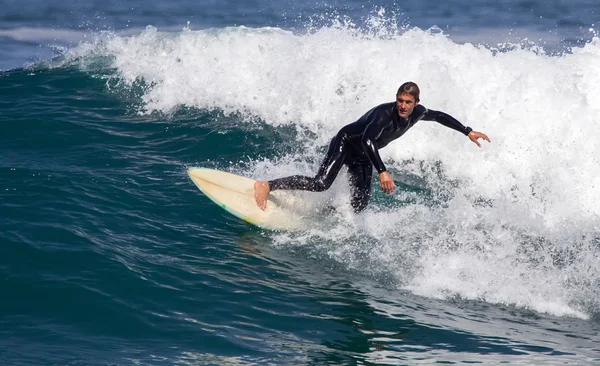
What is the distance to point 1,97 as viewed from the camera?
12523 mm

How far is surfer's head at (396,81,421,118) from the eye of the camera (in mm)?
7723

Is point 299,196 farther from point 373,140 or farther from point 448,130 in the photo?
point 448,130

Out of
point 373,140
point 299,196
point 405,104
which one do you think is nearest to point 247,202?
point 299,196

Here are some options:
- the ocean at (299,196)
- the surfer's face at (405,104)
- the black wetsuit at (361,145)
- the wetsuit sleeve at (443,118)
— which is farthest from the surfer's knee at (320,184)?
the wetsuit sleeve at (443,118)

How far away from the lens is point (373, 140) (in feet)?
26.2

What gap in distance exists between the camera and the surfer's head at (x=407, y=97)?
7723mm

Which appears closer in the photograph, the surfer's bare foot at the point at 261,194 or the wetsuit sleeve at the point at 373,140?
the wetsuit sleeve at the point at 373,140

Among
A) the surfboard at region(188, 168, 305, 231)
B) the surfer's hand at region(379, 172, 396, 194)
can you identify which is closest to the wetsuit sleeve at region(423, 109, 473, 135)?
the surfer's hand at region(379, 172, 396, 194)

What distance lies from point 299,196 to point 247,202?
24.3 inches

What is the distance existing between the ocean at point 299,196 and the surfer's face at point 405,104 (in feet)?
4.62

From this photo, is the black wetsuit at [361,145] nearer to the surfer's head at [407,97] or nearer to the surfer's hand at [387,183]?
the surfer's head at [407,97]

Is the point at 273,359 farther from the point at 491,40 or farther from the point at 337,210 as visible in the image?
the point at 491,40

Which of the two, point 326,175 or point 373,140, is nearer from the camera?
point 373,140

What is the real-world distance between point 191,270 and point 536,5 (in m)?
18.8
